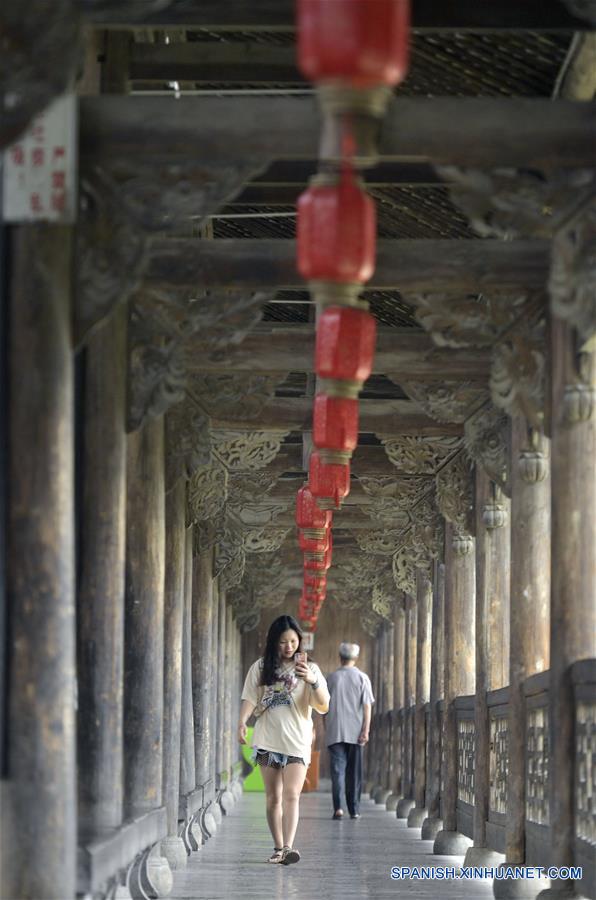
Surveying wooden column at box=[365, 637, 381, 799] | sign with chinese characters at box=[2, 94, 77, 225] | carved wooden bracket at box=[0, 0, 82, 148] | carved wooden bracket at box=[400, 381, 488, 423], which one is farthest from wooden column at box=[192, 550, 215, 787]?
wooden column at box=[365, 637, 381, 799]

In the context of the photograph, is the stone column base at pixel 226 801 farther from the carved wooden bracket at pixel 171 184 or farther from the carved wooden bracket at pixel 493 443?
the carved wooden bracket at pixel 171 184

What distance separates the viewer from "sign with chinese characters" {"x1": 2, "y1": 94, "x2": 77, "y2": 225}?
6934mm

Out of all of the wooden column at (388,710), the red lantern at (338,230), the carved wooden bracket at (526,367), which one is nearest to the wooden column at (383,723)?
the wooden column at (388,710)

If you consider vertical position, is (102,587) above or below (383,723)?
above

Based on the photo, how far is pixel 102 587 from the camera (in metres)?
8.77

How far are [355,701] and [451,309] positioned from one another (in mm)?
11569

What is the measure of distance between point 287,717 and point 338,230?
6.89m

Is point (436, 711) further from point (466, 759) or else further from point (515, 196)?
point (515, 196)

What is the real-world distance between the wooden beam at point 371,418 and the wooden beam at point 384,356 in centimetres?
251

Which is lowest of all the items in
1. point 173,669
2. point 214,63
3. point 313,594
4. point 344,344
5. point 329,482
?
point 173,669

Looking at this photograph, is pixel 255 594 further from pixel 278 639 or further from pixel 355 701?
pixel 278 639

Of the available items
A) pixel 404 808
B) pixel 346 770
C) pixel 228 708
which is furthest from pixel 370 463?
pixel 228 708

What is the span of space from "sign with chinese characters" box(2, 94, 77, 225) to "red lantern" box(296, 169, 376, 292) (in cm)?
143

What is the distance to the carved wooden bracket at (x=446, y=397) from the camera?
1238 centimetres
